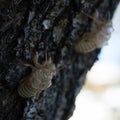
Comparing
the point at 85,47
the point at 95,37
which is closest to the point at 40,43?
the point at 85,47

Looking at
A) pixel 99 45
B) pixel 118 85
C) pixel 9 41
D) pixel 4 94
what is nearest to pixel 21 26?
pixel 9 41

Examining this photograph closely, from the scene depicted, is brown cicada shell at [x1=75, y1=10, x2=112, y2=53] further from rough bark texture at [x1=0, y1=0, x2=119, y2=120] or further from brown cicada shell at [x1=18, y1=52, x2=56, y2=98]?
brown cicada shell at [x1=18, y1=52, x2=56, y2=98]

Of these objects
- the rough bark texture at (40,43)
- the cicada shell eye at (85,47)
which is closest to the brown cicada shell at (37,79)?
the rough bark texture at (40,43)

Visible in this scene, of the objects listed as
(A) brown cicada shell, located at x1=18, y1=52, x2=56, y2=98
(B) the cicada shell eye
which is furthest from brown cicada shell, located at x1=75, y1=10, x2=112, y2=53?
(A) brown cicada shell, located at x1=18, y1=52, x2=56, y2=98

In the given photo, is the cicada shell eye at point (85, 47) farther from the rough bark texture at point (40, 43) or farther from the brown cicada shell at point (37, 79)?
the brown cicada shell at point (37, 79)

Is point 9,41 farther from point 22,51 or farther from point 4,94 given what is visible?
point 4,94
